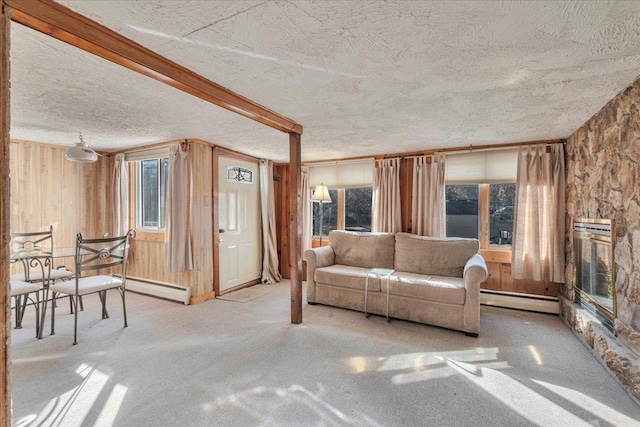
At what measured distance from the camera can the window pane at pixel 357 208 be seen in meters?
5.04

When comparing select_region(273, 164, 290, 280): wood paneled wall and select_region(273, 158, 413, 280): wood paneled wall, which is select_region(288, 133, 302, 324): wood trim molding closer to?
select_region(273, 158, 413, 280): wood paneled wall

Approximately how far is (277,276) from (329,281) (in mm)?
1720

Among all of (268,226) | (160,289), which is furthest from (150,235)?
(268,226)

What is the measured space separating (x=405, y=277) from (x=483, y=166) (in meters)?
1.95

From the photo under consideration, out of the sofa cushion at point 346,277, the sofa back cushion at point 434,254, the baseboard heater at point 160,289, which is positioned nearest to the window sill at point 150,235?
the baseboard heater at point 160,289

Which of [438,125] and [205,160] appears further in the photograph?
[205,160]

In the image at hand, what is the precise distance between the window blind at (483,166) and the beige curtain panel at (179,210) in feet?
11.8

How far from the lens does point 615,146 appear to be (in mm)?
2438

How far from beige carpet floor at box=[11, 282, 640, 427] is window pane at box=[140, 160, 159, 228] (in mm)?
1626

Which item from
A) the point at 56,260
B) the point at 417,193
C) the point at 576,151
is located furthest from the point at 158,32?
the point at 56,260

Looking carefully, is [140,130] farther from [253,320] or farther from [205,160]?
[253,320]

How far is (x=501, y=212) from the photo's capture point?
4.12m

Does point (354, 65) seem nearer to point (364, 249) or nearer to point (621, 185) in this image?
point (621, 185)

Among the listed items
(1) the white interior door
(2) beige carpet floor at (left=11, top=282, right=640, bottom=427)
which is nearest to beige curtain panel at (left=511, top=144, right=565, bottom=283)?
(2) beige carpet floor at (left=11, top=282, right=640, bottom=427)
